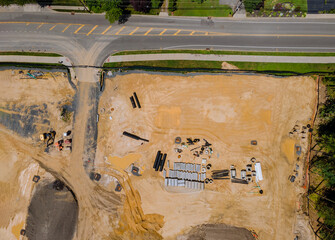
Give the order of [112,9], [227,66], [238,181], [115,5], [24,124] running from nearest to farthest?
[112,9]
[115,5]
[238,181]
[227,66]
[24,124]

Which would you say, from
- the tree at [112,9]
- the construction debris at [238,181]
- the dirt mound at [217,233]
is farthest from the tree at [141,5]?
the dirt mound at [217,233]

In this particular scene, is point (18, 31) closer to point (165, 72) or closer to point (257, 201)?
point (165, 72)

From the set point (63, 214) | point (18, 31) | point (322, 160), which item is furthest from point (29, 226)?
point (322, 160)

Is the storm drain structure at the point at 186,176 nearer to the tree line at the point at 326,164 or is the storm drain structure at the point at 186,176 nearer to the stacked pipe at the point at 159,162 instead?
the stacked pipe at the point at 159,162

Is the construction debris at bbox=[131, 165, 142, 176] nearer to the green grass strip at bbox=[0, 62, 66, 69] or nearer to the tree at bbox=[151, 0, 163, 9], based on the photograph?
the green grass strip at bbox=[0, 62, 66, 69]

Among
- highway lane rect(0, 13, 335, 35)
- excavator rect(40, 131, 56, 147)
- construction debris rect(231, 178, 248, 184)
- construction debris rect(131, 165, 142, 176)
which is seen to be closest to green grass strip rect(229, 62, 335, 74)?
highway lane rect(0, 13, 335, 35)

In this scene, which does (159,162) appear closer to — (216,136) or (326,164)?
(216,136)

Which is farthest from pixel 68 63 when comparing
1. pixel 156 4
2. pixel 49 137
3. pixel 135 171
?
pixel 135 171
